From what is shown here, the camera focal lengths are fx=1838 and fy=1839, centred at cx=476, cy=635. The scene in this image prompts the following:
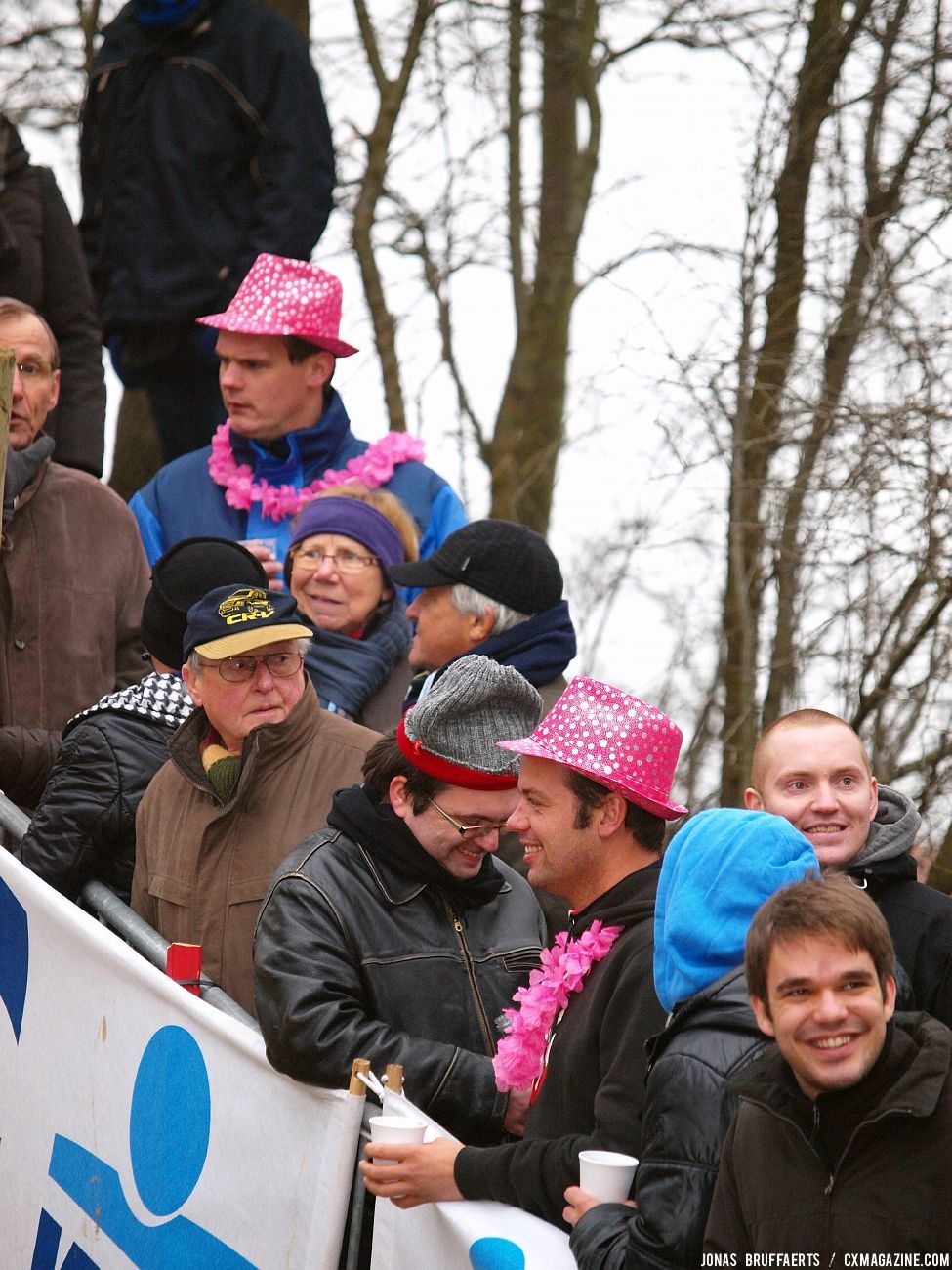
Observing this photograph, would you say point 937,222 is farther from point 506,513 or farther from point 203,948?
point 506,513

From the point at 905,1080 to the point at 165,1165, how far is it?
183 cm

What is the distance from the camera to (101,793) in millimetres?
4629

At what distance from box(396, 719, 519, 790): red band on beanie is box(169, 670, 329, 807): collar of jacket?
586 millimetres

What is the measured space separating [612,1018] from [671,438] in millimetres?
4881

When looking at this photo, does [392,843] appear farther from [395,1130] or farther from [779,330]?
[779,330]

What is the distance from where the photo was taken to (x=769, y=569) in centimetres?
801

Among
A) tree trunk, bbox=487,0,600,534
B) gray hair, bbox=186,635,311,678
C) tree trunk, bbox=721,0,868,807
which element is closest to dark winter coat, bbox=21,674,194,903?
gray hair, bbox=186,635,311,678

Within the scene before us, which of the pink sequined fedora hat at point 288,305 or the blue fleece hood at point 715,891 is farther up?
the pink sequined fedora hat at point 288,305

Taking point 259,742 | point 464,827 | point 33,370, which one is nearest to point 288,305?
point 33,370

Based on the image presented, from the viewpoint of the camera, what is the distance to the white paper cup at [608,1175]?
2.79 metres

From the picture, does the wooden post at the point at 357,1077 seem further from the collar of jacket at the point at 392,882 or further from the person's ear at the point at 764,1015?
the person's ear at the point at 764,1015

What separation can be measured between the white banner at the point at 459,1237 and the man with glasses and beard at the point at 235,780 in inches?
39.7

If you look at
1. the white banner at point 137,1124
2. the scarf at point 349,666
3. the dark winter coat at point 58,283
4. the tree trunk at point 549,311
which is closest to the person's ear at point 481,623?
the scarf at point 349,666

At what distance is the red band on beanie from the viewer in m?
3.82
